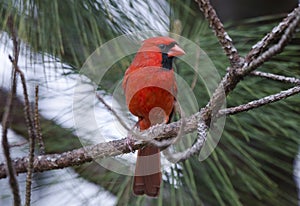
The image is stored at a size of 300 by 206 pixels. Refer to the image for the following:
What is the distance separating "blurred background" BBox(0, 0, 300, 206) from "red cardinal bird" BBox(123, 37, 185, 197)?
4cm

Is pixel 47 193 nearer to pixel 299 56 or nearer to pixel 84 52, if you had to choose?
pixel 84 52

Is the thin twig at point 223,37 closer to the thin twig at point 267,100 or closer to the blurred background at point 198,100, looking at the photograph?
the thin twig at point 267,100

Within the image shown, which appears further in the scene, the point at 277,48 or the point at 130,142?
the point at 130,142

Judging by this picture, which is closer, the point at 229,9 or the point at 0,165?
the point at 0,165

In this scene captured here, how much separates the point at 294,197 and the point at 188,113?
0.45 metres

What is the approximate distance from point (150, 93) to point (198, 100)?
21cm

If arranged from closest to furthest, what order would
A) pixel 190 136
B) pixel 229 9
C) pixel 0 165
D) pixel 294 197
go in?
pixel 0 165 < pixel 190 136 < pixel 294 197 < pixel 229 9

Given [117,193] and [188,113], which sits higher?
[188,113]

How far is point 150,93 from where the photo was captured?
175 cm

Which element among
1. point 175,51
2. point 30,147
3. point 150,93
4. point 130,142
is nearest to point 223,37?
point 30,147

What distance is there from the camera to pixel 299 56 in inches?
67.5

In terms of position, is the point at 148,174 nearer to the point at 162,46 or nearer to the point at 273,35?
the point at 162,46

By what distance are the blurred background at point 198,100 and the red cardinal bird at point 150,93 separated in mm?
36

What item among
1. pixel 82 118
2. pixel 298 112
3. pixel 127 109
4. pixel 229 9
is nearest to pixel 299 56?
pixel 298 112
